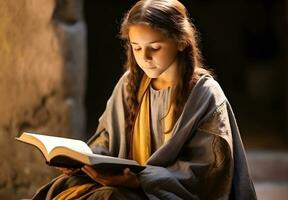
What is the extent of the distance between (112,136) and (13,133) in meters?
1.32

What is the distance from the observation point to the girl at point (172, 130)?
8.45 feet

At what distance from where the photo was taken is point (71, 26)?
404 cm

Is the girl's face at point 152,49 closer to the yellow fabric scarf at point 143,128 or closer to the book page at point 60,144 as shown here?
the yellow fabric scarf at point 143,128

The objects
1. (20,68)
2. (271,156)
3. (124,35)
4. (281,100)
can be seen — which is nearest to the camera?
(124,35)

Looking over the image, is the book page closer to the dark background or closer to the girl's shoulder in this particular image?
the girl's shoulder

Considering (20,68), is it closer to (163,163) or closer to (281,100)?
(163,163)

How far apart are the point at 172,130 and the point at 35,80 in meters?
1.49

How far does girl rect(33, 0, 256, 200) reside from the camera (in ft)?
8.45

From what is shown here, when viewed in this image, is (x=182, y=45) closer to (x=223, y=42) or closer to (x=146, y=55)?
(x=146, y=55)

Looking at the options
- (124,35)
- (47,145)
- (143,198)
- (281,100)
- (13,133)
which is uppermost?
(124,35)

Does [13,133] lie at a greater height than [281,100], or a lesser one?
greater

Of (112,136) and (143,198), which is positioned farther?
(112,136)

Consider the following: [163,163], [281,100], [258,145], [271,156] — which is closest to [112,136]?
[163,163]

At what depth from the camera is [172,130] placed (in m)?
2.69
